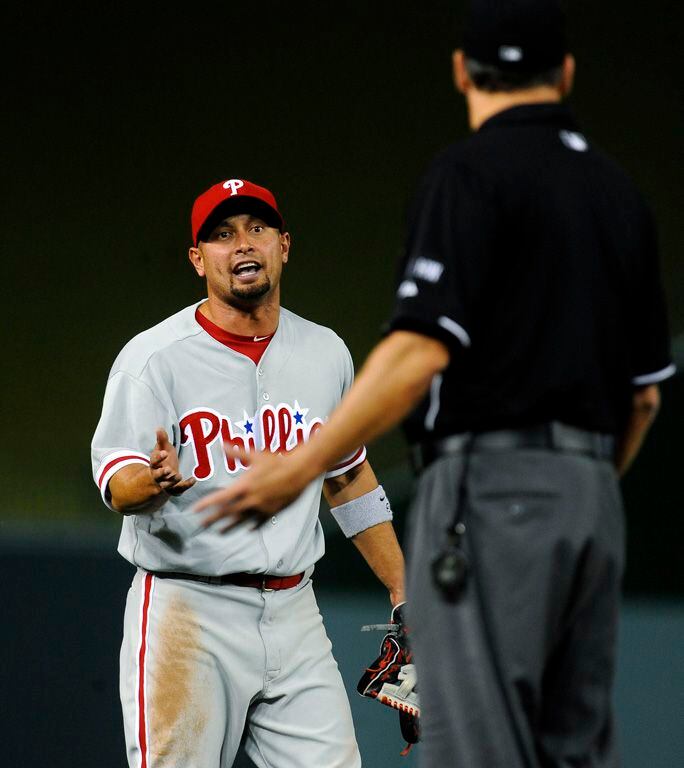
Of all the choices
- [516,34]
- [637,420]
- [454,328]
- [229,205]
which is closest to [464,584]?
[454,328]

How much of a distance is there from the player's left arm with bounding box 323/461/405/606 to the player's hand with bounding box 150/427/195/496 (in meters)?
0.89

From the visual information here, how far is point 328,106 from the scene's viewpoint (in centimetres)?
441

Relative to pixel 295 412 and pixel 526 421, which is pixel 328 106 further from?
pixel 526 421

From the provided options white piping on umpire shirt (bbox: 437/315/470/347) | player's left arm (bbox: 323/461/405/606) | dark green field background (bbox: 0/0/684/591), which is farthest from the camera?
dark green field background (bbox: 0/0/684/591)

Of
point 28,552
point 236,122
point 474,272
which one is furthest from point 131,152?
point 474,272

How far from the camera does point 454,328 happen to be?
185 centimetres

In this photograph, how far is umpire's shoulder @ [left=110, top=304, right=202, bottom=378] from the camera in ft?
11.1

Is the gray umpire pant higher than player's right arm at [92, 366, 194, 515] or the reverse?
the reverse

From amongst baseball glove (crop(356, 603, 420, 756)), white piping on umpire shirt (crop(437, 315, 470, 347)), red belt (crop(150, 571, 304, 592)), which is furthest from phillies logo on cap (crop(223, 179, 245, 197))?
white piping on umpire shirt (crop(437, 315, 470, 347))

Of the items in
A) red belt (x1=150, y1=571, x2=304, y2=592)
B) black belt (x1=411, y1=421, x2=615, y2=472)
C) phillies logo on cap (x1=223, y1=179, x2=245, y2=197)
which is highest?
phillies logo on cap (x1=223, y1=179, x2=245, y2=197)

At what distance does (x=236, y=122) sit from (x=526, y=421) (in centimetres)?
273

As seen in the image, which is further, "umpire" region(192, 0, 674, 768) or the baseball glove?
the baseball glove

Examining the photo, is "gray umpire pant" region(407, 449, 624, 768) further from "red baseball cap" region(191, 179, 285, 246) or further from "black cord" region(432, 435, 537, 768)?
"red baseball cap" region(191, 179, 285, 246)

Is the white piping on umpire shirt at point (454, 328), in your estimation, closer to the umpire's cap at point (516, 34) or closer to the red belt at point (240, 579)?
the umpire's cap at point (516, 34)
